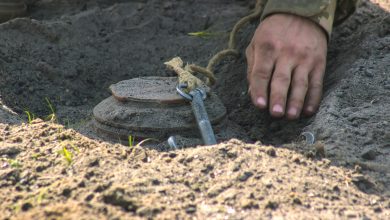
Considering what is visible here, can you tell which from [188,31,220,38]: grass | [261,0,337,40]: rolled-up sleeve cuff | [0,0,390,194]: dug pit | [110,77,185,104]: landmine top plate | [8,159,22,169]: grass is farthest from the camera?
[188,31,220,38]: grass

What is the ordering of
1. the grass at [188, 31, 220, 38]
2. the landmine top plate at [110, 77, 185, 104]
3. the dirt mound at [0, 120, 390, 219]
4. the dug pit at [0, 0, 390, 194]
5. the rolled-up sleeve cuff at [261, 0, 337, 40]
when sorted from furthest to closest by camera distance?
1. the grass at [188, 31, 220, 38]
2. the rolled-up sleeve cuff at [261, 0, 337, 40]
3. the landmine top plate at [110, 77, 185, 104]
4. the dug pit at [0, 0, 390, 194]
5. the dirt mound at [0, 120, 390, 219]

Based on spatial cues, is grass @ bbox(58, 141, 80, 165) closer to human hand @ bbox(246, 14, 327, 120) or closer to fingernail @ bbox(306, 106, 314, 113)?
human hand @ bbox(246, 14, 327, 120)

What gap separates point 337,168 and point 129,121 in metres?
0.86

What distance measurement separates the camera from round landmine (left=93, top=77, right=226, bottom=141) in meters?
2.37

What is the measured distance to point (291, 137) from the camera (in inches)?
95.0

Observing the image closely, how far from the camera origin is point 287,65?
256 centimetres

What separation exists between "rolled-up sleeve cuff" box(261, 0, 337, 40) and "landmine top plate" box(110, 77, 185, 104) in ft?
1.85

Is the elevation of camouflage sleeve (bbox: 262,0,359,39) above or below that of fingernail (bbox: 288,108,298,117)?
above

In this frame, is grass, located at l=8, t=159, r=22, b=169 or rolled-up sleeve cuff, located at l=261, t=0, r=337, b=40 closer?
grass, located at l=8, t=159, r=22, b=169

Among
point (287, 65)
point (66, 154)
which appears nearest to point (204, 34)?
point (287, 65)

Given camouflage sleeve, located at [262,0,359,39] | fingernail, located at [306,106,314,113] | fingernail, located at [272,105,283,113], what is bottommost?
fingernail, located at [306,106,314,113]

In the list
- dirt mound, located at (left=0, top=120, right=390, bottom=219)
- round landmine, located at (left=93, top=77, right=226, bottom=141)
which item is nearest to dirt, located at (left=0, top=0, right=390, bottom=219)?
dirt mound, located at (left=0, top=120, right=390, bottom=219)

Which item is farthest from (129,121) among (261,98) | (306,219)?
(306,219)

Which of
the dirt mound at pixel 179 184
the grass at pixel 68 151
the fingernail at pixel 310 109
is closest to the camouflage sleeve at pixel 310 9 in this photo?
the fingernail at pixel 310 109
